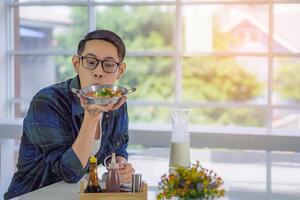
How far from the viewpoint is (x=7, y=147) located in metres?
3.87

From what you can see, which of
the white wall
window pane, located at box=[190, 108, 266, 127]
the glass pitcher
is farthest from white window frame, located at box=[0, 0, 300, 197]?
the glass pitcher

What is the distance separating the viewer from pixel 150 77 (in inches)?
199

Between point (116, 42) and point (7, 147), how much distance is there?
215 centimetres

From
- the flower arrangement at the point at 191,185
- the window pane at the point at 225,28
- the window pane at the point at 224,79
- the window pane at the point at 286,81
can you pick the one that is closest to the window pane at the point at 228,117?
the window pane at the point at 224,79

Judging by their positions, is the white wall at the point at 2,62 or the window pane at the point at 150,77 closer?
the white wall at the point at 2,62

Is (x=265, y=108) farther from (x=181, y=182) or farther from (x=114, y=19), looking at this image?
(x=181, y=182)

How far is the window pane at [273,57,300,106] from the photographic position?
435 centimetres

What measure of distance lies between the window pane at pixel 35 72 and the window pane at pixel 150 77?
1.74ft

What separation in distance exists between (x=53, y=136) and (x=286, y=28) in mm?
2940

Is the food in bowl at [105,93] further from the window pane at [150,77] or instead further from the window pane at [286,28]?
the window pane at [150,77]

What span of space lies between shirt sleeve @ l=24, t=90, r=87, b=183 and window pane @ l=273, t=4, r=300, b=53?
2.70m

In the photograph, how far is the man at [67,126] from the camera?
1.83m

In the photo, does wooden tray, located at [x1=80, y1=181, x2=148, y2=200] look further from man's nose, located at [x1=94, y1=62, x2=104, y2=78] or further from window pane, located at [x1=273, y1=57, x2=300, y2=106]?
window pane, located at [x1=273, y1=57, x2=300, y2=106]

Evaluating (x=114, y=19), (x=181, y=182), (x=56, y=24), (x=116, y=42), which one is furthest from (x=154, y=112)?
(x=181, y=182)
